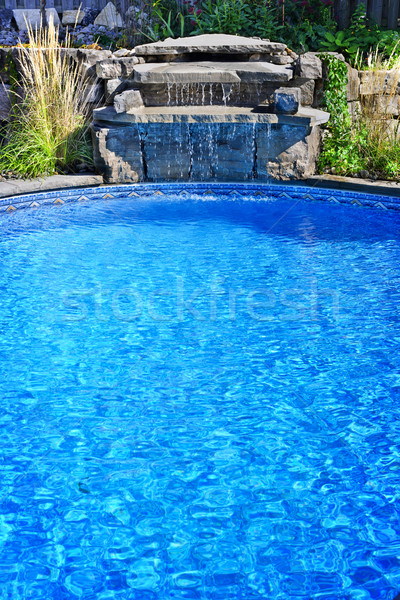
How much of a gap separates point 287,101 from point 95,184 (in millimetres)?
1927

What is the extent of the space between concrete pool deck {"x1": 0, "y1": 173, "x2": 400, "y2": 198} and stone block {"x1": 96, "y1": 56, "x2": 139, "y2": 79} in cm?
109

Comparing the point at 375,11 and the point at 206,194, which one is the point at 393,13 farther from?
the point at 206,194

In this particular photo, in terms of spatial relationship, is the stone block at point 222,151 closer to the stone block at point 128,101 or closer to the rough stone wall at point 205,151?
the rough stone wall at point 205,151

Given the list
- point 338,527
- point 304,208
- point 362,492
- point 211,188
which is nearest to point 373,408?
point 362,492

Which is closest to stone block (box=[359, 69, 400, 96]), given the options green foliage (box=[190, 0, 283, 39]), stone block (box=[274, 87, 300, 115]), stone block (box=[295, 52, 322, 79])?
stone block (box=[295, 52, 322, 79])

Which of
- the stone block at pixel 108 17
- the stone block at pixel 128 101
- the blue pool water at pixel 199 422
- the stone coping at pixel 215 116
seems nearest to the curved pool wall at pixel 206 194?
the stone coping at pixel 215 116

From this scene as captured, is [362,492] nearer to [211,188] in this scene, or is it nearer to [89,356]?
[89,356]

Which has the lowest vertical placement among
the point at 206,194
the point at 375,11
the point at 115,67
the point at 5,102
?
the point at 206,194

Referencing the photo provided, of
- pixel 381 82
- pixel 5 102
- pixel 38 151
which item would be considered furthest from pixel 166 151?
pixel 381 82

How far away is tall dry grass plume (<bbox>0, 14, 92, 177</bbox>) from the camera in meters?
5.57

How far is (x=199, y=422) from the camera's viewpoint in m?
2.25

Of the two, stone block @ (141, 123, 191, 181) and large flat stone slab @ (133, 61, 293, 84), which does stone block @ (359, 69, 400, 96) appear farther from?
stone block @ (141, 123, 191, 181)

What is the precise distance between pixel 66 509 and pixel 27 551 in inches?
7.3

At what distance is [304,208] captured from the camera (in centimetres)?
530
